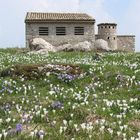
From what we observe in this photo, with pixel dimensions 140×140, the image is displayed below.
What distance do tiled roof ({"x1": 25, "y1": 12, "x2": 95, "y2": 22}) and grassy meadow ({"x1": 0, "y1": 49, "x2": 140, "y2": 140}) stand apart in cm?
4524

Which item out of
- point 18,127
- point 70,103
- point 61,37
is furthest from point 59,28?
point 18,127

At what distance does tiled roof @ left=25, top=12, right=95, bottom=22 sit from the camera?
64250mm

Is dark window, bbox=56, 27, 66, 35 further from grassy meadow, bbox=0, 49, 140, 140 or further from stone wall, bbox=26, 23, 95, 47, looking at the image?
grassy meadow, bbox=0, 49, 140, 140

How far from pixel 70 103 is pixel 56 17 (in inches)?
2098

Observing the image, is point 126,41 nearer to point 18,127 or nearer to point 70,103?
point 70,103

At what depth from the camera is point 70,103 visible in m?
13.4

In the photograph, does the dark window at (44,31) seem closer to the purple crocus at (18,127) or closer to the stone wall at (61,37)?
the stone wall at (61,37)

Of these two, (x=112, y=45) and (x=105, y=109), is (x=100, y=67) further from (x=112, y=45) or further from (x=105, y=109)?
(x=112, y=45)

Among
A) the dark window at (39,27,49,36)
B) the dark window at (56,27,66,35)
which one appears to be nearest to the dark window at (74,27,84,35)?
the dark window at (56,27,66,35)

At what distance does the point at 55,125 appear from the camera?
36.9 ft

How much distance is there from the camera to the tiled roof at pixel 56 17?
64.2 meters

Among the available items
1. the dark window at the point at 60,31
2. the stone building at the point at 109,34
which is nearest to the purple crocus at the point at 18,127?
the dark window at the point at 60,31

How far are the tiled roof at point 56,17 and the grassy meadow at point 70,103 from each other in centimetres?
4524

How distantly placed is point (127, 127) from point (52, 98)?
387 centimetres
